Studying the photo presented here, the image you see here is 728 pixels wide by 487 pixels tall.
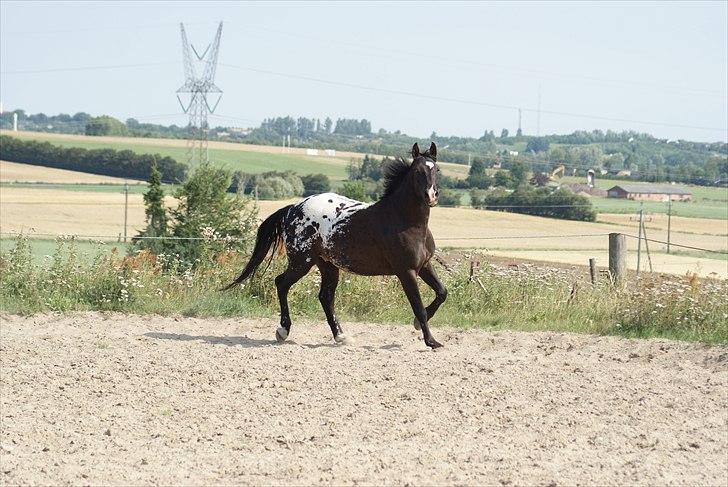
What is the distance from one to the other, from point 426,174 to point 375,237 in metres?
0.95

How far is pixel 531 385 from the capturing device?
947 cm

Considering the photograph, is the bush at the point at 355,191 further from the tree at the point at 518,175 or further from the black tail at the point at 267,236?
the tree at the point at 518,175

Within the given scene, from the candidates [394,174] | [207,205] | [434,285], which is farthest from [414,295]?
[207,205]

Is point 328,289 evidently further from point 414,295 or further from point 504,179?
point 504,179

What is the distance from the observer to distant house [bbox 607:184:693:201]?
71688 mm

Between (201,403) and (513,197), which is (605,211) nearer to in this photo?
(513,197)

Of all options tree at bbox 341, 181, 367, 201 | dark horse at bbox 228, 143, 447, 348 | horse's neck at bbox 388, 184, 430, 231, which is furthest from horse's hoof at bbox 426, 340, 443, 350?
tree at bbox 341, 181, 367, 201

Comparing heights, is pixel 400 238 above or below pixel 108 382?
above

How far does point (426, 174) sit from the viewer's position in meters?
11.3

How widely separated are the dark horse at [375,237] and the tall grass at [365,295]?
5.13 feet

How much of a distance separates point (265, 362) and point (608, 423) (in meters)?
3.78

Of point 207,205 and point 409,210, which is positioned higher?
point 409,210

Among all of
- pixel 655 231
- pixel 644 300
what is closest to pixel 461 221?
pixel 655 231

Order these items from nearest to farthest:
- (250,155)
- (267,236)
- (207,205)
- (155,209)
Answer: (267,236)
(207,205)
(155,209)
(250,155)
